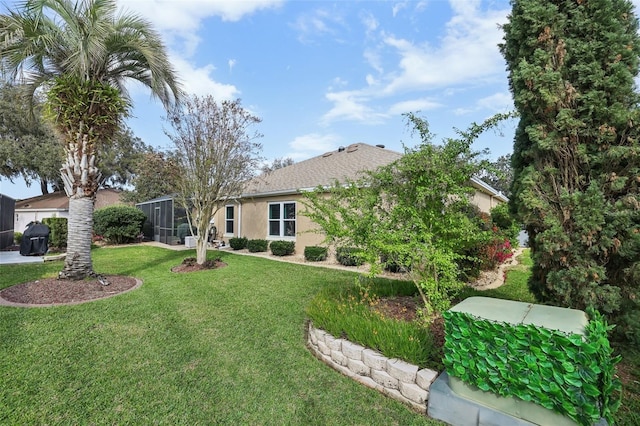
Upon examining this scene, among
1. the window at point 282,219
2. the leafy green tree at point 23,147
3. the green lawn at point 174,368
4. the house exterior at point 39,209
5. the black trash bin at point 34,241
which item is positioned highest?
the leafy green tree at point 23,147

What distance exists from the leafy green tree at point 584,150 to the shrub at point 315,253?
769cm

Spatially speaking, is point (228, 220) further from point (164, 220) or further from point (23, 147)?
point (23, 147)

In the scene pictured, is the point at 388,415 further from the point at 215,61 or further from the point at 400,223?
the point at 215,61

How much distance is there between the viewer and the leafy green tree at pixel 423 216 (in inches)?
150

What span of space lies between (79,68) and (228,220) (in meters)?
10.9

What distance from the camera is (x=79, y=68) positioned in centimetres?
636

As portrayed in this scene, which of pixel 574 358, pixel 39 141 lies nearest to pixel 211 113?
pixel 574 358

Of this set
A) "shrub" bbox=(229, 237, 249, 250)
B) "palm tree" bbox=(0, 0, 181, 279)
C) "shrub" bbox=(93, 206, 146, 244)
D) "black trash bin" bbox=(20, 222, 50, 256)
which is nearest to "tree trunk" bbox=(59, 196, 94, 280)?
"palm tree" bbox=(0, 0, 181, 279)

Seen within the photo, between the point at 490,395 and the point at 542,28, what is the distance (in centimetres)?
410

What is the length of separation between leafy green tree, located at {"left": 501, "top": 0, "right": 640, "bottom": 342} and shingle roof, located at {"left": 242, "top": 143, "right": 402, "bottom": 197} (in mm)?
7770

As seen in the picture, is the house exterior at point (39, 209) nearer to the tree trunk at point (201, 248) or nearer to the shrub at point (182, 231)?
the shrub at point (182, 231)

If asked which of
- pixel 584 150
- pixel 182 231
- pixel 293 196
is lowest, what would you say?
pixel 182 231

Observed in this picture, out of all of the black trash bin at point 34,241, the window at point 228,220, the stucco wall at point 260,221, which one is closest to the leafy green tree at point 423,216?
the stucco wall at point 260,221

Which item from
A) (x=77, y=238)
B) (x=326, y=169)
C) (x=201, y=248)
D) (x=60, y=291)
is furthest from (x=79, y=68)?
(x=326, y=169)
